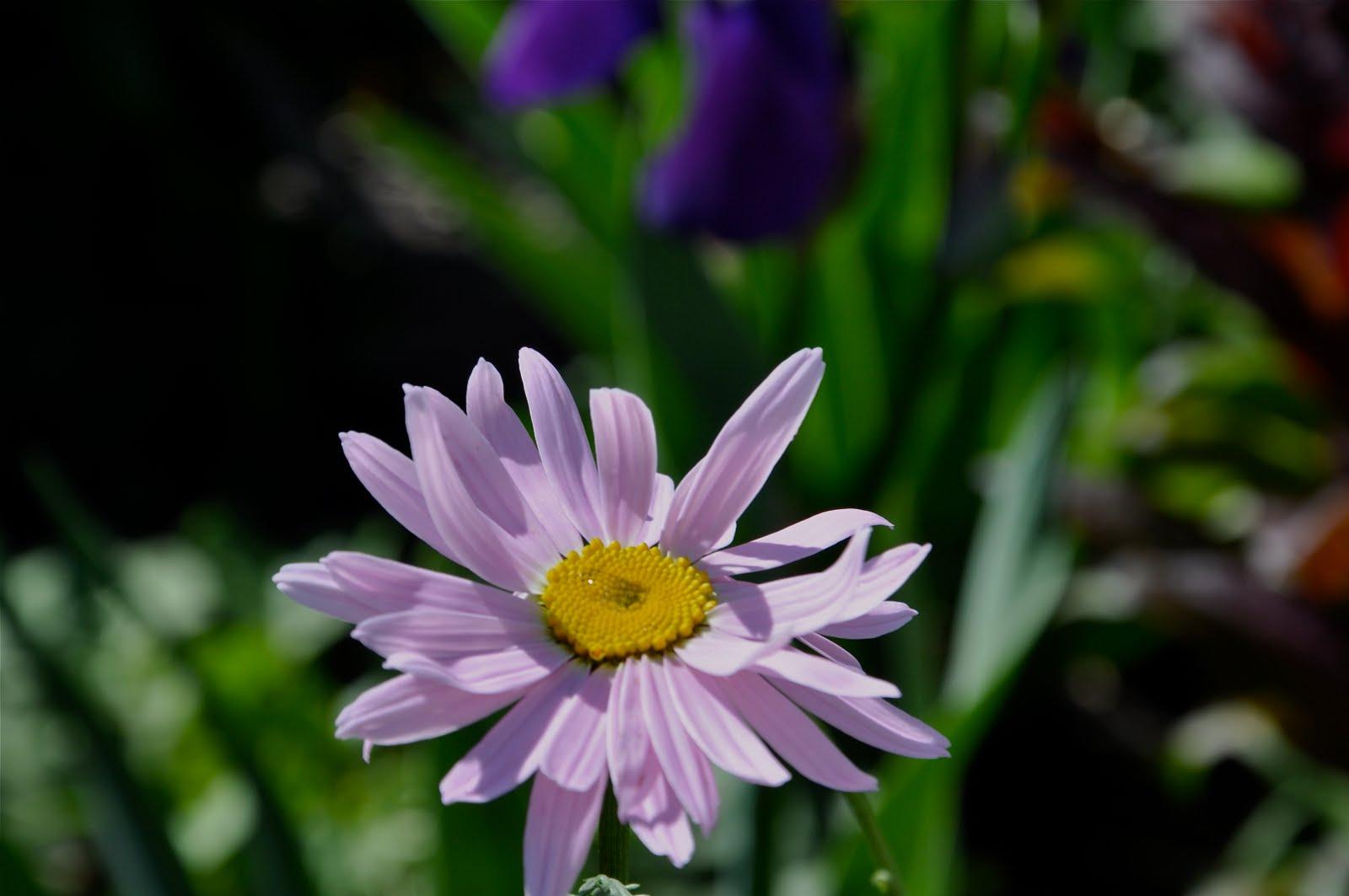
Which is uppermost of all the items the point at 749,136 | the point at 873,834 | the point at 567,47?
the point at 567,47

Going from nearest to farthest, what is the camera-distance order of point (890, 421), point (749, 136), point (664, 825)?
1. point (664, 825)
2. point (749, 136)
3. point (890, 421)

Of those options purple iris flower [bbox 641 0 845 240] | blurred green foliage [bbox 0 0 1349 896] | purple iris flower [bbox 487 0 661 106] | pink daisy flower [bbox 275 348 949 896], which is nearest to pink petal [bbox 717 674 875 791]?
pink daisy flower [bbox 275 348 949 896]

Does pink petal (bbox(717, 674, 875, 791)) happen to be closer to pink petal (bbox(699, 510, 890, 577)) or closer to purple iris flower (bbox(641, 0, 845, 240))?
pink petal (bbox(699, 510, 890, 577))

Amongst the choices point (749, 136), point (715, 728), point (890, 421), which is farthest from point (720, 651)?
point (890, 421)

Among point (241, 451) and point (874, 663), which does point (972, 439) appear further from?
point (241, 451)

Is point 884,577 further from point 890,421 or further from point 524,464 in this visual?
point 890,421

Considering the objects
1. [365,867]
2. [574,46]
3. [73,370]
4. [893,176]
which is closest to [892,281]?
[893,176]
